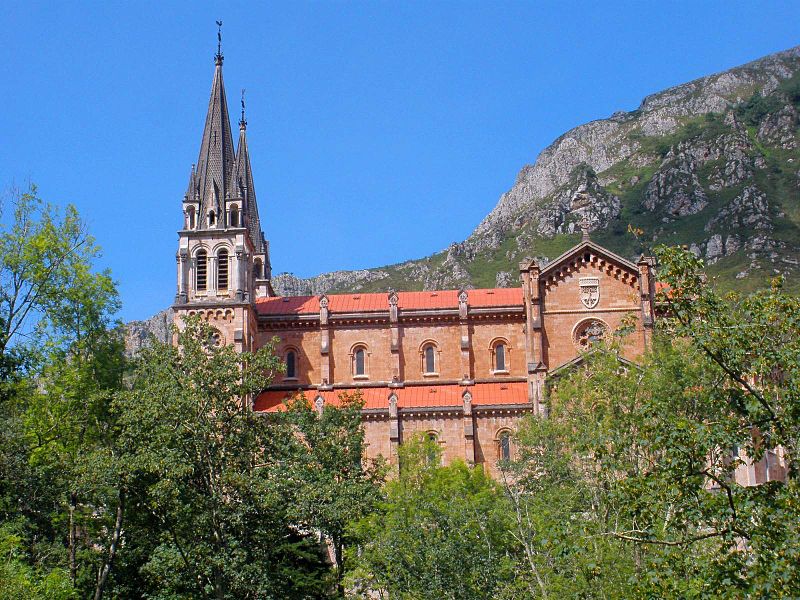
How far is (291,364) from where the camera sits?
7012 cm

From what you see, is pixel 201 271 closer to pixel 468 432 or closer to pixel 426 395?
pixel 426 395

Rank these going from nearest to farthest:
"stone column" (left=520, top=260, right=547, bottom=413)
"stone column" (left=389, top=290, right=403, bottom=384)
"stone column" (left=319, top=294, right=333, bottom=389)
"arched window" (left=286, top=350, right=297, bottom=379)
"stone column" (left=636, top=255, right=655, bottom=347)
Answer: "stone column" (left=636, top=255, right=655, bottom=347) < "stone column" (left=520, top=260, right=547, bottom=413) < "stone column" (left=389, top=290, right=403, bottom=384) < "stone column" (left=319, top=294, right=333, bottom=389) < "arched window" (left=286, top=350, right=297, bottom=379)

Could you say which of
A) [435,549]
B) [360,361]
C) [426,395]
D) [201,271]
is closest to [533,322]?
[426,395]

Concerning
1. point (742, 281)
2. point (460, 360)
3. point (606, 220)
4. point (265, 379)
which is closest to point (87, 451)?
point (265, 379)

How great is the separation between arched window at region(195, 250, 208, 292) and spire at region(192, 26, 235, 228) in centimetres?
220

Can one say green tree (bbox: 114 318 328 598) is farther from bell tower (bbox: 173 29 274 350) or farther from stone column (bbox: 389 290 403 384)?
stone column (bbox: 389 290 403 384)

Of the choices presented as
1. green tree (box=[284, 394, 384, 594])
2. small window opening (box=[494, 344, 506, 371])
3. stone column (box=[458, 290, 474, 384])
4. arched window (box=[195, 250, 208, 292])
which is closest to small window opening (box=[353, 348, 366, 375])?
stone column (box=[458, 290, 474, 384])

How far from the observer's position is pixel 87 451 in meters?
45.6

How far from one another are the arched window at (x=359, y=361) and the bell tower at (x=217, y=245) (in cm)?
726

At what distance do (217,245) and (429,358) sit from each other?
54.4ft

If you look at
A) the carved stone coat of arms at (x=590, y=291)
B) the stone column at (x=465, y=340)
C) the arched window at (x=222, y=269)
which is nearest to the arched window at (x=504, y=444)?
the stone column at (x=465, y=340)

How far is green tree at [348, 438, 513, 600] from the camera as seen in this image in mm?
34438

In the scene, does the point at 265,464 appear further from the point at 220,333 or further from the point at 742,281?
the point at 742,281

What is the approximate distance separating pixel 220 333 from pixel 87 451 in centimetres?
2234
